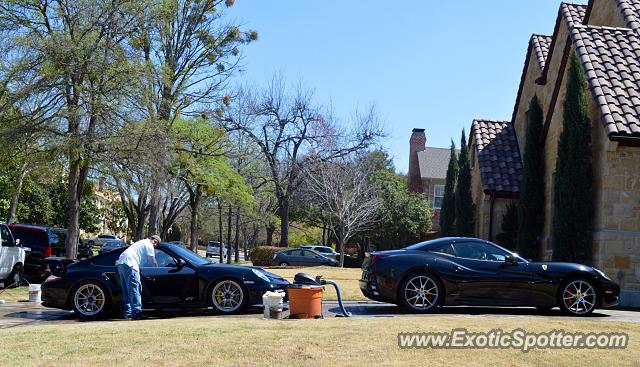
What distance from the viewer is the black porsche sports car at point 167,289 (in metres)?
12.2

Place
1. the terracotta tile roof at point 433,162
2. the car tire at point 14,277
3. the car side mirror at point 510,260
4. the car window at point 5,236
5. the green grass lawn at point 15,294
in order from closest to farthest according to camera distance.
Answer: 1. the car side mirror at point 510,260
2. the green grass lawn at point 15,294
3. the car window at point 5,236
4. the car tire at point 14,277
5. the terracotta tile roof at point 433,162

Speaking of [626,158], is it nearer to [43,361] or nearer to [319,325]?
[319,325]

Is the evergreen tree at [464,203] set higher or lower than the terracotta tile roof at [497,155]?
lower

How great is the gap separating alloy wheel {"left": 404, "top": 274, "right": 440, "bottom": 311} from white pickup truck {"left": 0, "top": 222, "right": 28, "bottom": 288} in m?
10.00

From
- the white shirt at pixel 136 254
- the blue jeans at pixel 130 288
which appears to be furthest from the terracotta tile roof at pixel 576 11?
the blue jeans at pixel 130 288

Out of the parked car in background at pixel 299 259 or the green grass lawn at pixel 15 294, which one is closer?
the green grass lawn at pixel 15 294

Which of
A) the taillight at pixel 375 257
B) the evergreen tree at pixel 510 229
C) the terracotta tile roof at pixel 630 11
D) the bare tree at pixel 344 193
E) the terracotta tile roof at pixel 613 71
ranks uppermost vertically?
the terracotta tile roof at pixel 630 11

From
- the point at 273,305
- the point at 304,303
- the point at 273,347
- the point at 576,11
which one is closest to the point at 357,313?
the point at 304,303

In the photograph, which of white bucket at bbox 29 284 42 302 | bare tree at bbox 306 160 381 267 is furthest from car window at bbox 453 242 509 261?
bare tree at bbox 306 160 381 267

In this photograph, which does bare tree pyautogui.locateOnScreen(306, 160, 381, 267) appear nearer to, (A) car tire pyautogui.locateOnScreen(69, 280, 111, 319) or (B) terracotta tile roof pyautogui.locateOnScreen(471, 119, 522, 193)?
(B) terracotta tile roof pyautogui.locateOnScreen(471, 119, 522, 193)

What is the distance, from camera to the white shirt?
38.5ft

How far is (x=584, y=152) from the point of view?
53.8 ft

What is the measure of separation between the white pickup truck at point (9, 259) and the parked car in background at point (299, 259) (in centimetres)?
1860

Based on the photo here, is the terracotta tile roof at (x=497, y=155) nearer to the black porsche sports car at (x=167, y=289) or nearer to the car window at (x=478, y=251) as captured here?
the car window at (x=478, y=251)
